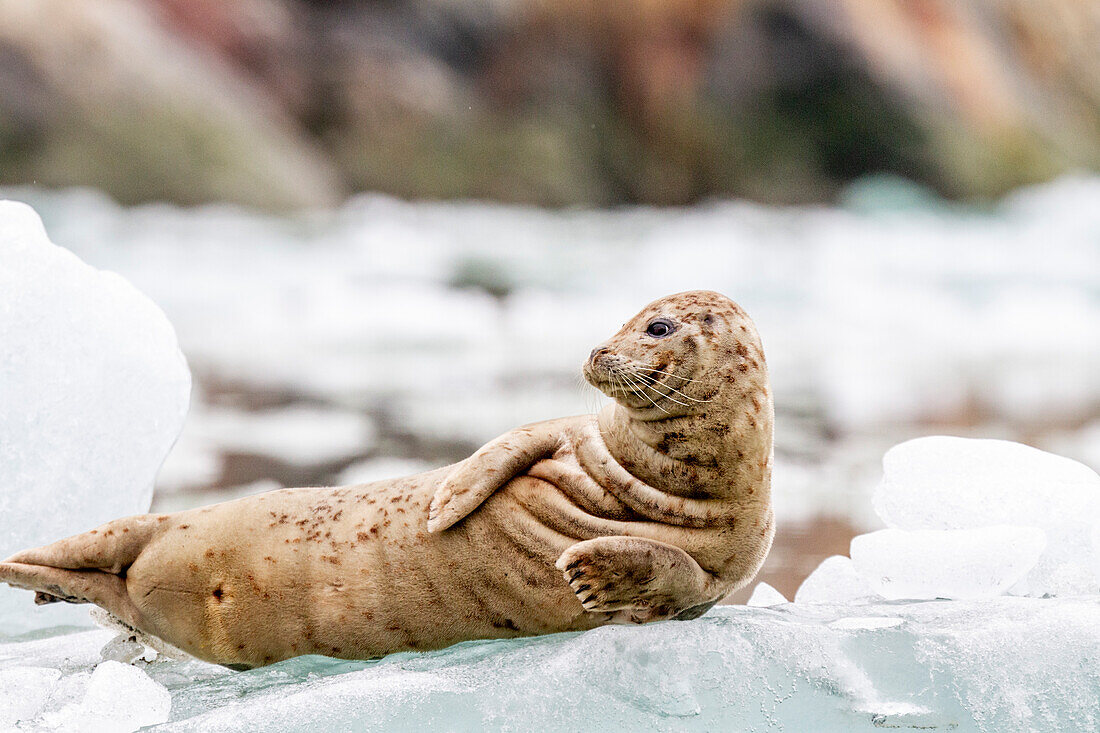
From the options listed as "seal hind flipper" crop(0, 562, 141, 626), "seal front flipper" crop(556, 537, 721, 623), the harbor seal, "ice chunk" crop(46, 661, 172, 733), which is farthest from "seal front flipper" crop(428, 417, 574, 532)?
"seal hind flipper" crop(0, 562, 141, 626)

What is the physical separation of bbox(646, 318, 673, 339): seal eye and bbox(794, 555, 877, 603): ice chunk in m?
0.94

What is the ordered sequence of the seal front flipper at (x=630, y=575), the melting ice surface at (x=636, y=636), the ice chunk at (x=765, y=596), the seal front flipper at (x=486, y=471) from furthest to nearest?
1. the ice chunk at (x=765, y=596)
2. the seal front flipper at (x=486, y=471)
3. the melting ice surface at (x=636, y=636)
4. the seal front flipper at (x=630, y=575)

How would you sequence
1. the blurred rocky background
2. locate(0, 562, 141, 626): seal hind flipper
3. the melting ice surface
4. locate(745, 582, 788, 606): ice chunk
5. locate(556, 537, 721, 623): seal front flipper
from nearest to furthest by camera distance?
locate(556, 537, 721, 623): seal front flipper → the melting ice surface → locate(0, 562, 141, 626): seal hind flipper → locate(745, 582, 788, 606): ice chunk → the blurred rocky background

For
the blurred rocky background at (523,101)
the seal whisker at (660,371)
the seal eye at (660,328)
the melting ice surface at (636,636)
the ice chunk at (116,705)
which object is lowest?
the ice chunk at (116,705)

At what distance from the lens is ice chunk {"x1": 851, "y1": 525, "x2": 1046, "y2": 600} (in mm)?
2430

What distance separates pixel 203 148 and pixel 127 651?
31.5 feet

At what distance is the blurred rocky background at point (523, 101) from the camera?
11195 millimetres

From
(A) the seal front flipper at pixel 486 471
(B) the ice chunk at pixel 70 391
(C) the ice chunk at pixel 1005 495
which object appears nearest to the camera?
(A) the seal front flipper at pixel 486 471

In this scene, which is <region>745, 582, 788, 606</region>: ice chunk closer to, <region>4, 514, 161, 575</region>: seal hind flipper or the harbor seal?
the harbor seal

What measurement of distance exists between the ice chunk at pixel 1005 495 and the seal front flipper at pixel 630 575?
830 mm

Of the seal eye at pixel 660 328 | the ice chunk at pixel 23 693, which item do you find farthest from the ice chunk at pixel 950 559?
the ice chunk at pixel 23 693

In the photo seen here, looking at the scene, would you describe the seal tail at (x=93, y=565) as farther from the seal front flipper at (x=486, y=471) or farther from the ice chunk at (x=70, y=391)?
the seal front flipper at (x=486, y=471)

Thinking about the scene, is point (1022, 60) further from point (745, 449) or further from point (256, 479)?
point (745, 449)

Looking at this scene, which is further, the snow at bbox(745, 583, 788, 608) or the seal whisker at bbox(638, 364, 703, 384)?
the snow at bbox(745, 583, 788, 608)
